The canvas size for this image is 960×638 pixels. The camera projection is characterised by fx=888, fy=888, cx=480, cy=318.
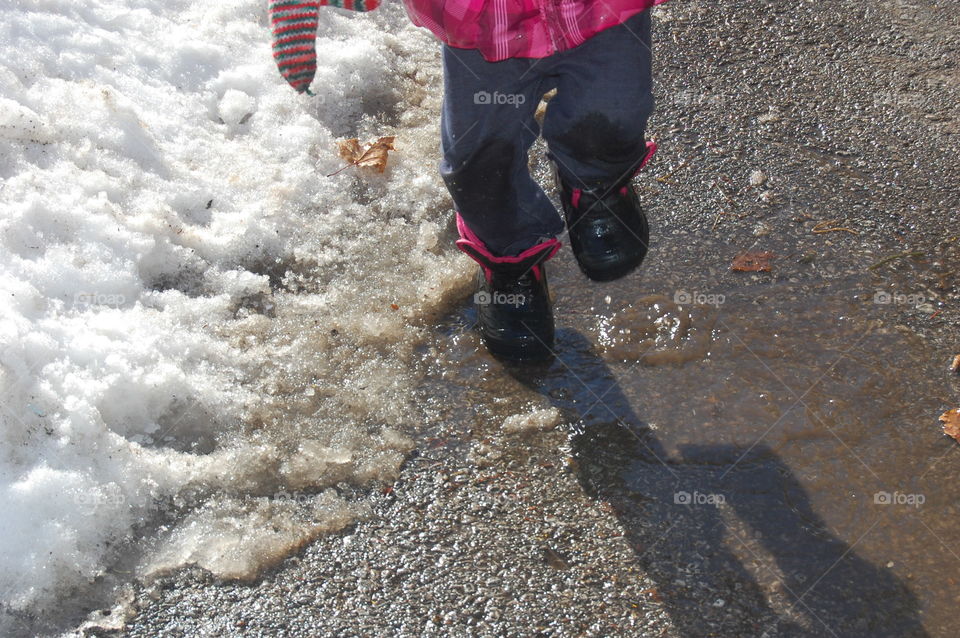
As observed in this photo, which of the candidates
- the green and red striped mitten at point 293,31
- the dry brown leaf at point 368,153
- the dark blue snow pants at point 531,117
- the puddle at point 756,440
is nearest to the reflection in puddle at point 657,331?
the puddle at point 756,440

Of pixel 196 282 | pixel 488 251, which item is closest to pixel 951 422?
pixel 488 251

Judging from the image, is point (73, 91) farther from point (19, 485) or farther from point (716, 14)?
point (716, 14)

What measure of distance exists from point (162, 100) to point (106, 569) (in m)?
2.02

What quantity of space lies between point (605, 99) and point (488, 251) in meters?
0.56

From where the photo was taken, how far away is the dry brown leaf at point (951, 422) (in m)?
2.27

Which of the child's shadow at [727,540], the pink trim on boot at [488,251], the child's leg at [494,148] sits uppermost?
the child's leg at [494,148]

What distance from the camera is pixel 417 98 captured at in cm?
363

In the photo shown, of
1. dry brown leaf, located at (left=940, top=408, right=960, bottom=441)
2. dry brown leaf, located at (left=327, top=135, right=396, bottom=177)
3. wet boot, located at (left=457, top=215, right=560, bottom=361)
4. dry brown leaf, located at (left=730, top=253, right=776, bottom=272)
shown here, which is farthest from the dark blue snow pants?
dry brown leaf, located at (left=940, top=408, right=960, bottom=441)

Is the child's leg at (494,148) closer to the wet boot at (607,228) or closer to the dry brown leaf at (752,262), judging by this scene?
the wet boot at (607,228)

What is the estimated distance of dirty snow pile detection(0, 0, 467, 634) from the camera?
218 cm

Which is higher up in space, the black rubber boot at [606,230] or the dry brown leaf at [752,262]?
the black rubber boot at [606,230]

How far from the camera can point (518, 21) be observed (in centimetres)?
206

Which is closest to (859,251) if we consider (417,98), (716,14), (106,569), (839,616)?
(839,616)

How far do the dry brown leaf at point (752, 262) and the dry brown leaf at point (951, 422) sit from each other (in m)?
0.67
